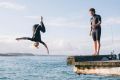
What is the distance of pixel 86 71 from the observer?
17.1m

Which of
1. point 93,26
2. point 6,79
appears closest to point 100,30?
point 93,26

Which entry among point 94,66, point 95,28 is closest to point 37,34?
point 94,66

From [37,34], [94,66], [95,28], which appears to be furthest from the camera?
[95,28]

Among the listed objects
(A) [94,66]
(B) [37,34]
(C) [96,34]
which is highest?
(C) [96,34]

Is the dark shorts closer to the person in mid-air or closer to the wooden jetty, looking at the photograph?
the wooden jetty

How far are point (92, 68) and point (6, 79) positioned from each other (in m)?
21.0

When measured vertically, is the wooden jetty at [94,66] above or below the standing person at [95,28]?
below

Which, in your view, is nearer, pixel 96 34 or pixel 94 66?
pixel 94 66

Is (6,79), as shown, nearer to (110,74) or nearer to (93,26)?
(93,26)

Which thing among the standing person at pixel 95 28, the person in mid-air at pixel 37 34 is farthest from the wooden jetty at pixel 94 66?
the person in mid-air at pixel 37 34

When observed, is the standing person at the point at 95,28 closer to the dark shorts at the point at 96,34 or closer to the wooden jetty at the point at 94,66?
the dark shorts at the point at 96,34

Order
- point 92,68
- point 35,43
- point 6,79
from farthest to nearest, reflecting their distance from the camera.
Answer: point 6,79, point 92,68, point 35,43

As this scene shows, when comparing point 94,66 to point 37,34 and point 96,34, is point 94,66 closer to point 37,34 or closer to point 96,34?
point 96,34

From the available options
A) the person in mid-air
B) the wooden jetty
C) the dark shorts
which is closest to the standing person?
the dark shorts
